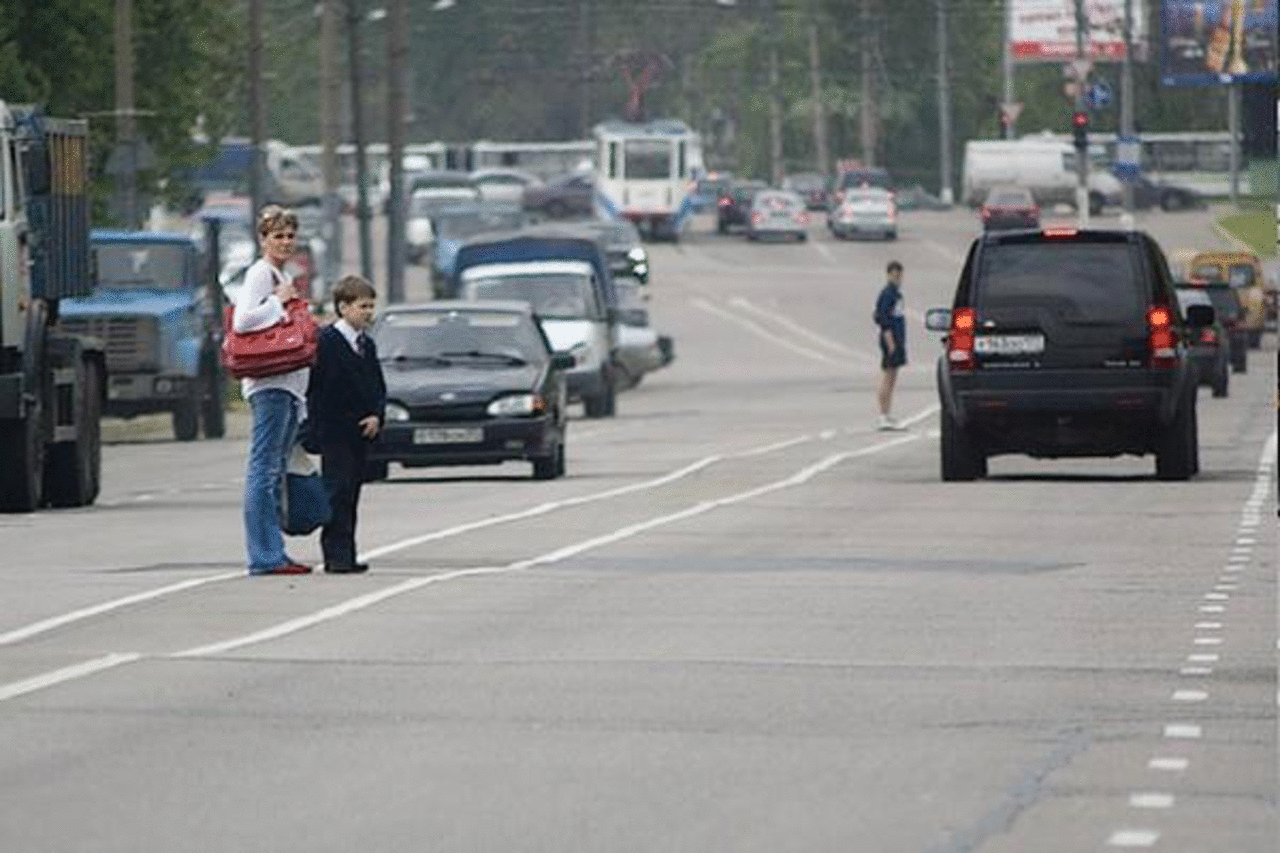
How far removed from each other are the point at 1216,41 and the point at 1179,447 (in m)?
105

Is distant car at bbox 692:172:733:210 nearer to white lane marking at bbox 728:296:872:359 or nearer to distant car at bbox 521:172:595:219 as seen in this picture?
distant car at bbox 521:172:595:219

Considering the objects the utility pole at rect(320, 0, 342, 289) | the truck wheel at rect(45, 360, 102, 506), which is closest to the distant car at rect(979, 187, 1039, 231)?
the utility pole at rect(320, 0, 342, 289)

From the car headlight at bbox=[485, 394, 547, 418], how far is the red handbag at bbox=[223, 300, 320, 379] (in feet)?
40.6

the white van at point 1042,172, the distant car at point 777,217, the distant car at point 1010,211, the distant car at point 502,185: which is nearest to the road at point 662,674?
the distant car at point 1010,211

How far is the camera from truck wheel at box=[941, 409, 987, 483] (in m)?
32.6

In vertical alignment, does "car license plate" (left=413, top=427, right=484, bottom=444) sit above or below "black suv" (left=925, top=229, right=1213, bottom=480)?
below

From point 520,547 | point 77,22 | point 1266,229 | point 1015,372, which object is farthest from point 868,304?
point 520,547

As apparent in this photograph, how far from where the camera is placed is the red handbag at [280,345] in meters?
21.4

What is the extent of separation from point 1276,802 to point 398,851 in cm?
246

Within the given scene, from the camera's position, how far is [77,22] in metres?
57.2

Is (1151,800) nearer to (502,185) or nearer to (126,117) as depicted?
(126,117)

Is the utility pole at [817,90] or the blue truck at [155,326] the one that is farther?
the utility pole at [817,90]

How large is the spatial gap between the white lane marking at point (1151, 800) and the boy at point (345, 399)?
32.4 feet

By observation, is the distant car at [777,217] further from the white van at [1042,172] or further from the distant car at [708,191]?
the distant car at [708,191]
